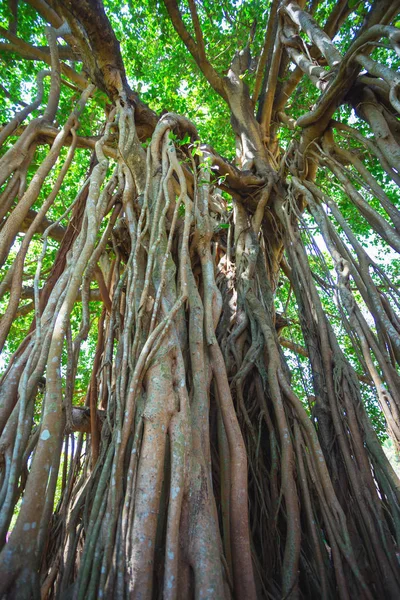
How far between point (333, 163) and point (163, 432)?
2.29 m

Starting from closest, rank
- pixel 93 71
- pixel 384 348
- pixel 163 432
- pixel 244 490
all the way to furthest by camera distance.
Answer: pixel 163 432 < pixel 244 490 < pixel 384 348 < pixel 93 71

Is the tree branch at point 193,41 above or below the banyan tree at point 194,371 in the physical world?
above

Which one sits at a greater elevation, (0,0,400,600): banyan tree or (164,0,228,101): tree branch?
(164,0,228,101): tree branch

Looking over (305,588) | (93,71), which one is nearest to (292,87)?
(93,71)

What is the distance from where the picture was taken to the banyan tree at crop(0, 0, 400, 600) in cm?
136

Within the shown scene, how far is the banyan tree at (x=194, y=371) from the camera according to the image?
4.47 feet

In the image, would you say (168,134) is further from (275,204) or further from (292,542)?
(292,542)

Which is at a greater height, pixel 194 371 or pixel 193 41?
pixel 193 41

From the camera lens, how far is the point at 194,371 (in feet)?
6.23

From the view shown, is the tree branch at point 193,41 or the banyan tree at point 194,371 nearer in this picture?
the banyan tree at point 194,371

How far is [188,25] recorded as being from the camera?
4871 millimetres

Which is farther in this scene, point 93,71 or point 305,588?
point 93,71

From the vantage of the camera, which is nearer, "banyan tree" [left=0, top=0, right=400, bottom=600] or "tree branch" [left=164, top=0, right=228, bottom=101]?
"banyan tree" [left=0, top=0, right=400, bottom=600]

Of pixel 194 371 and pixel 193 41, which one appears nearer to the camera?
pixel 194 371
